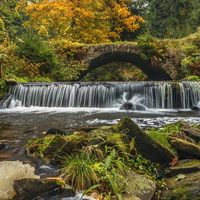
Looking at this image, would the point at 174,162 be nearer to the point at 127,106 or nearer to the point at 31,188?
the point at 31,188

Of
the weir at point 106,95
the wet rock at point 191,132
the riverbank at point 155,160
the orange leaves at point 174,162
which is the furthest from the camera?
the weir at point 106,95

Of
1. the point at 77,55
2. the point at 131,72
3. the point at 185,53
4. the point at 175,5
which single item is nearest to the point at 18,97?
the point at 77,55

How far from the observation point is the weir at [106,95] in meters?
9.75

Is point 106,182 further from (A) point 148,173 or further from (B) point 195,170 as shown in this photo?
(B) point 195,170

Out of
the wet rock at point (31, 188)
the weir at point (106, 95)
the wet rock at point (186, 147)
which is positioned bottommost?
the wet rock at point (31, 188)

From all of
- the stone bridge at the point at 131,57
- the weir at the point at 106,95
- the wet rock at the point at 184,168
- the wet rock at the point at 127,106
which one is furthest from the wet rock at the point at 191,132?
the stone bridge at the point at 131,57

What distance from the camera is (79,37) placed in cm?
1969

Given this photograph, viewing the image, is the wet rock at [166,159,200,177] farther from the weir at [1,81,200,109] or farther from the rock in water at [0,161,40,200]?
the weir at [1,81,200,109]

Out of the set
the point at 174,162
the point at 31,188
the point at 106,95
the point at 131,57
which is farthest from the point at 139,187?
the point at 131,57

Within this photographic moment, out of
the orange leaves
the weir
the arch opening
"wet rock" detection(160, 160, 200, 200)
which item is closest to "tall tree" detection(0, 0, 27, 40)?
the weir

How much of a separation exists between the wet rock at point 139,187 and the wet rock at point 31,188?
85 cm

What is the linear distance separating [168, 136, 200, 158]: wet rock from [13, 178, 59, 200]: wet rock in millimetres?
2022

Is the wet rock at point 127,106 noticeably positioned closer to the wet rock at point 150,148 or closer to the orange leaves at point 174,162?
the wet rock at point 150,148

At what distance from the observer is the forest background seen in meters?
13.6
